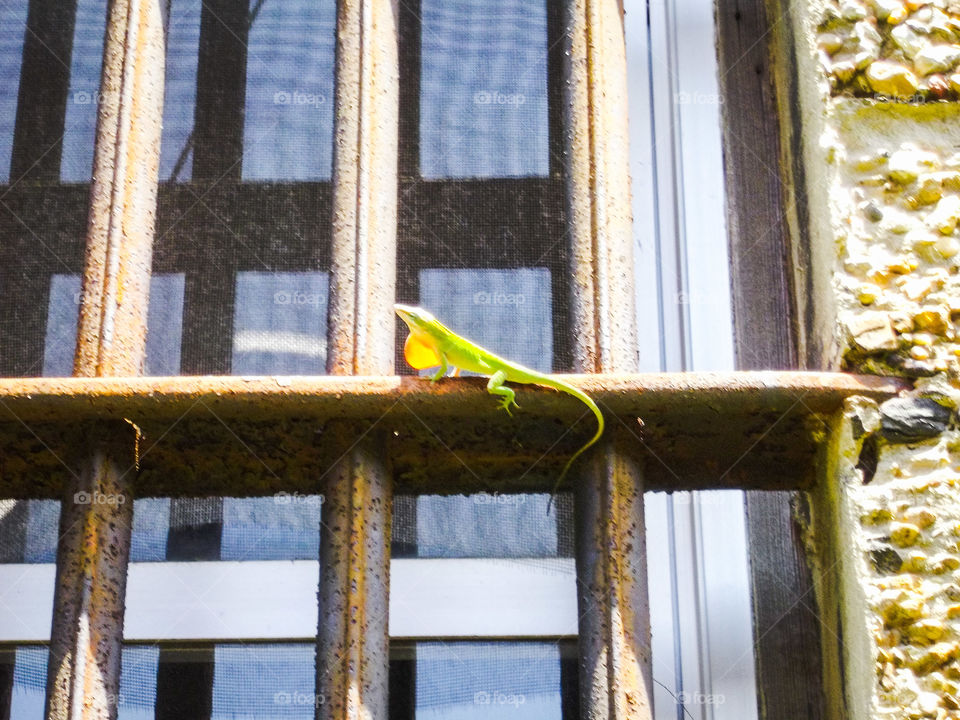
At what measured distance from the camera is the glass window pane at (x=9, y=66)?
3.50 meters

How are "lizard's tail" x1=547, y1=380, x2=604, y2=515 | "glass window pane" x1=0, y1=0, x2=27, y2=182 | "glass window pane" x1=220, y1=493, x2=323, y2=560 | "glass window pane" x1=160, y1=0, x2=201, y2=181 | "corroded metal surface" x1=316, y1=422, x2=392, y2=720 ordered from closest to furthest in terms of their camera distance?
"corroded metal surface" x1=316, y1=422, x2=392, y2=720 → "lizard's tail" x1=547, y1=380, x2=604, y2=515 → "glass window pane" x1=220, y1=493, x2=323, y2=560 → "glass window pane" x1=160, y1=0, x2=201, y2=181 → "glass window pane" x1=0, y1=0, x2=27, y2=182

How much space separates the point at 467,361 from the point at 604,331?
0.33 meters

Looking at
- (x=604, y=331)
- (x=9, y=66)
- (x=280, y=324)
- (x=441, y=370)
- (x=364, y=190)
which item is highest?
(x=9, y=66)

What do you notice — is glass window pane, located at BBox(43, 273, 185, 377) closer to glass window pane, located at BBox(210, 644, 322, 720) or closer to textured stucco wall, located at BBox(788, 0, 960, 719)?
glass window pane, located at BBox(210, 644, 322, 720)

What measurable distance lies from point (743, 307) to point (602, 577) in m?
1.02

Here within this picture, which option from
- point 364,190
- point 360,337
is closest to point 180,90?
point 364,190

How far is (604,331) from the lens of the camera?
2877 mm

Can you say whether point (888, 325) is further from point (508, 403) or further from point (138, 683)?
point (138, 683)

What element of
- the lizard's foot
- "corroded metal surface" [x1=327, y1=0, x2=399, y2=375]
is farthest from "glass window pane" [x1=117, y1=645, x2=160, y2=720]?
the lizard's foot

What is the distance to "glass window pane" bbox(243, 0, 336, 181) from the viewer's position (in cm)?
342

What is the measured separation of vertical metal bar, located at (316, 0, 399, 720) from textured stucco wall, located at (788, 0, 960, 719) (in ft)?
3.34

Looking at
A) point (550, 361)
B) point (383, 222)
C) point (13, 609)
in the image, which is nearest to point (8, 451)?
point (13, 609)

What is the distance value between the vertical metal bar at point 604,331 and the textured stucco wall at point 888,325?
462 mm

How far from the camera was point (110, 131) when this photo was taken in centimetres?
307
